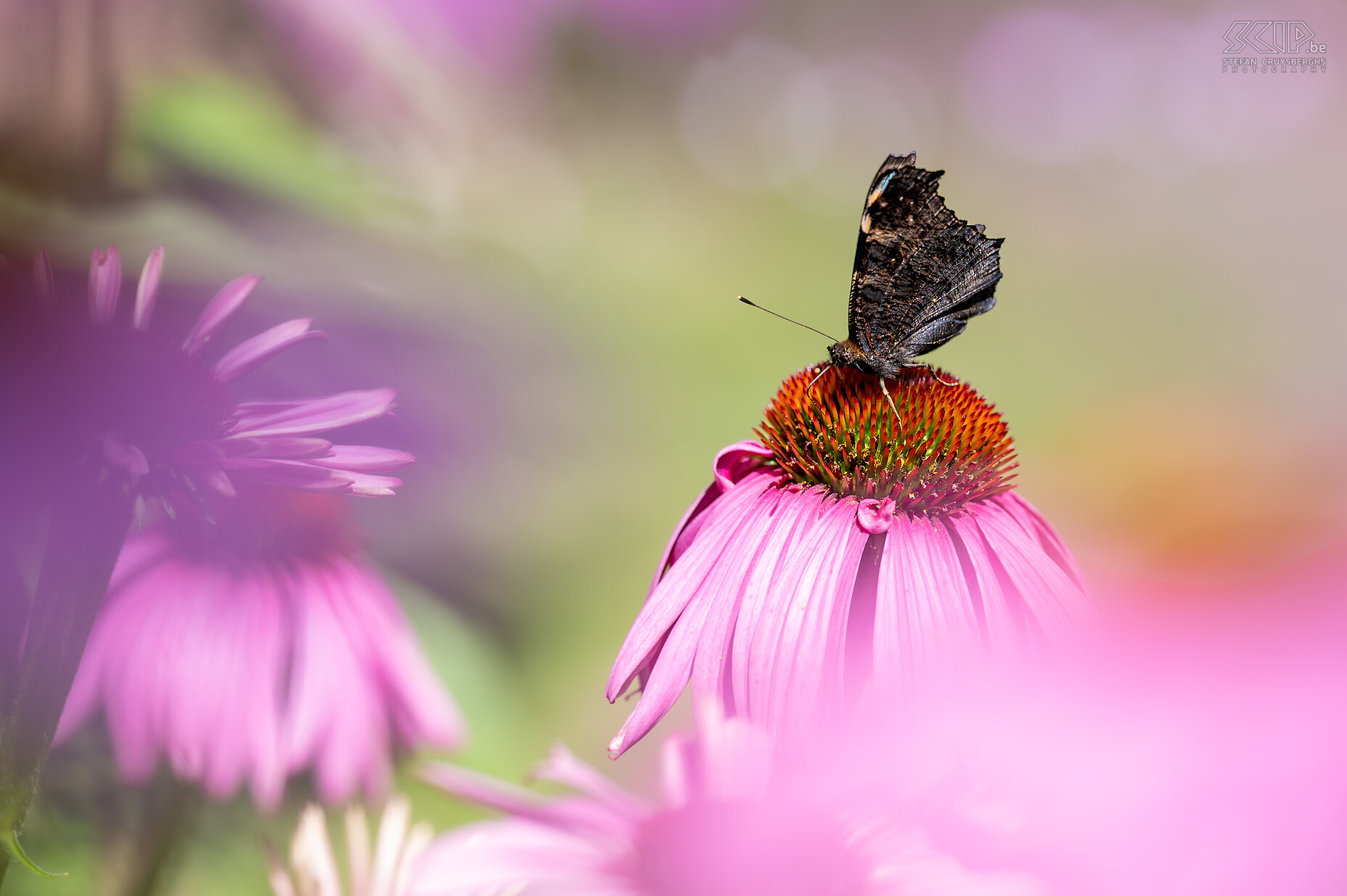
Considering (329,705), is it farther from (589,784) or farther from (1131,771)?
(1131,771)

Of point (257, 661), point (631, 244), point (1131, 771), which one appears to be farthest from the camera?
point (631, 244)

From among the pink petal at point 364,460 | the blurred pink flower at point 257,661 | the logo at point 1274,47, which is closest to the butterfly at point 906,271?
the pink petal at point 364,460

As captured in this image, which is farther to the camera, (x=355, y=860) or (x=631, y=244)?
(x=631, y=244)

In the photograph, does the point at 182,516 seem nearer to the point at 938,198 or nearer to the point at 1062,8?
the point at 938,198

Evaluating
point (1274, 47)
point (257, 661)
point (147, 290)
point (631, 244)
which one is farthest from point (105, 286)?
point (1274, 47)

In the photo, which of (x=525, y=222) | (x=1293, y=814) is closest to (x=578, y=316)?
Answer: (x=525, y=222)

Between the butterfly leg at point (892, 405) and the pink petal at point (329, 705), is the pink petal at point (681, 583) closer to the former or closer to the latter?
the butterfly leg at point (892, 405)

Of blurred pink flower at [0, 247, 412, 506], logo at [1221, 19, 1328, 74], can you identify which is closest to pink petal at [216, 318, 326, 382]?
blurred pink flower at [0, 247, 412, 506]
